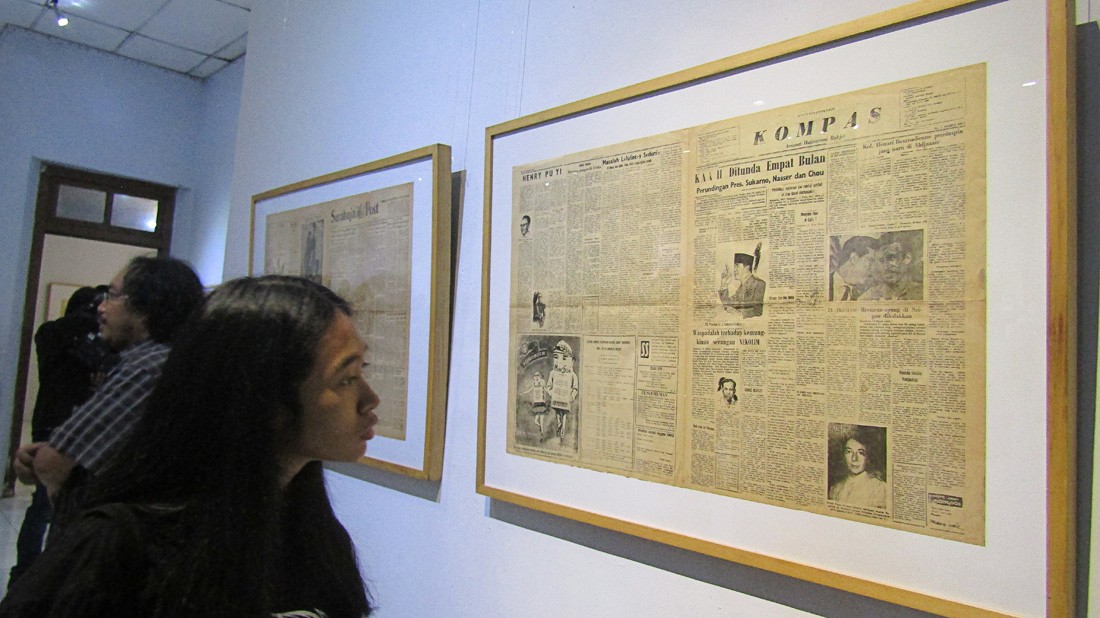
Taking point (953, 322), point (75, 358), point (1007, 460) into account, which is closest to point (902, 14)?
point (953, 322)

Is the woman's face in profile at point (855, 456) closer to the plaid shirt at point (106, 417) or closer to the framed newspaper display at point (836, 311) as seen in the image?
the framed newspaper display at point (836, 311)

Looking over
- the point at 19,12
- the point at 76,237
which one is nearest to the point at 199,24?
the point at 19,12

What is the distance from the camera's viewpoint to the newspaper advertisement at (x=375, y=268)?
1614 millimetres

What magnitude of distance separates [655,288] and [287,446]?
0.60 metres

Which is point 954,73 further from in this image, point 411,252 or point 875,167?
point 411,252

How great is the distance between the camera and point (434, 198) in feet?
5.02

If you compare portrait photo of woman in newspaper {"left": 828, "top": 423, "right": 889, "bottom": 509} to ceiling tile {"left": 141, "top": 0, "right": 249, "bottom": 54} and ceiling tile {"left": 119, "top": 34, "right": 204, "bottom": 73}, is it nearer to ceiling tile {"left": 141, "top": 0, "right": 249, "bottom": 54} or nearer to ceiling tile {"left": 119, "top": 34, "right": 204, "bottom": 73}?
ceiling tile {"left": 141, "top": 0, "right": 249, "bottom": 54}

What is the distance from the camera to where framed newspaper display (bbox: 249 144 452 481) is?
1521 millimetres

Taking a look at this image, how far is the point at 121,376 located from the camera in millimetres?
1446

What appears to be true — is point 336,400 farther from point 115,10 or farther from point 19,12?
point 19,12

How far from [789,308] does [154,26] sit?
12.4 ft

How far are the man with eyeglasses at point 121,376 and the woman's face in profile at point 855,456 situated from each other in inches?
44.0

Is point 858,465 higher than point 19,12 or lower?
lower

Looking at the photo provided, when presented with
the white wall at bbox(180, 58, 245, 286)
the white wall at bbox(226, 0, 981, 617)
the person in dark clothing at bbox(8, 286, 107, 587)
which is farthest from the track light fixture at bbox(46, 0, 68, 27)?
the white wall at bbox(226, 0, 981, 617)
